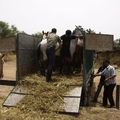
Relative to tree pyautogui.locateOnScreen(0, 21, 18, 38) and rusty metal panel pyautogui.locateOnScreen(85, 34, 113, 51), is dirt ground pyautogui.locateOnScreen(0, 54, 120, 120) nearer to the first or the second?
rusty metal panel pyautogui.locateOnScreen(85, 34, 113, 51)

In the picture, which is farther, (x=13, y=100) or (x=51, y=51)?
(x=51, y=51)

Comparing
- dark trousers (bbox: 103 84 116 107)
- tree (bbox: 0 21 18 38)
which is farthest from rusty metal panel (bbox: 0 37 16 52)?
tree (bbox: 0 21 18 38)

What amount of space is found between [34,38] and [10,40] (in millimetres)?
1826

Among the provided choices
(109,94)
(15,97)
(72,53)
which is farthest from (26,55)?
(109,94)

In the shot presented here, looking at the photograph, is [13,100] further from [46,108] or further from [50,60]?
[50,60]

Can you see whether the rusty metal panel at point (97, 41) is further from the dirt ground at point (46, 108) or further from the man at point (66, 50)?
the man at point (66, 50)

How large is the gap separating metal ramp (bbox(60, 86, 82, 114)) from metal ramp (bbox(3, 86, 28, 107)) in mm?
1292

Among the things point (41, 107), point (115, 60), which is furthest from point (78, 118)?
point (115, 60)

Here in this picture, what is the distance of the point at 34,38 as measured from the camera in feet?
41.2

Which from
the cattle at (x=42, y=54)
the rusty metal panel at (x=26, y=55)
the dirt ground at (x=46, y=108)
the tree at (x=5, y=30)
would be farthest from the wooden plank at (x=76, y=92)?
the tree at (x=5, y=30)

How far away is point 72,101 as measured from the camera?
9602mm

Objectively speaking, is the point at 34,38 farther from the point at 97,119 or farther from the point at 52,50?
the point at 97,119

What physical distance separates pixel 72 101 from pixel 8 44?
2810 mm

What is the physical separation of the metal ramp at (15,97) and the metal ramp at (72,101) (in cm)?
129
